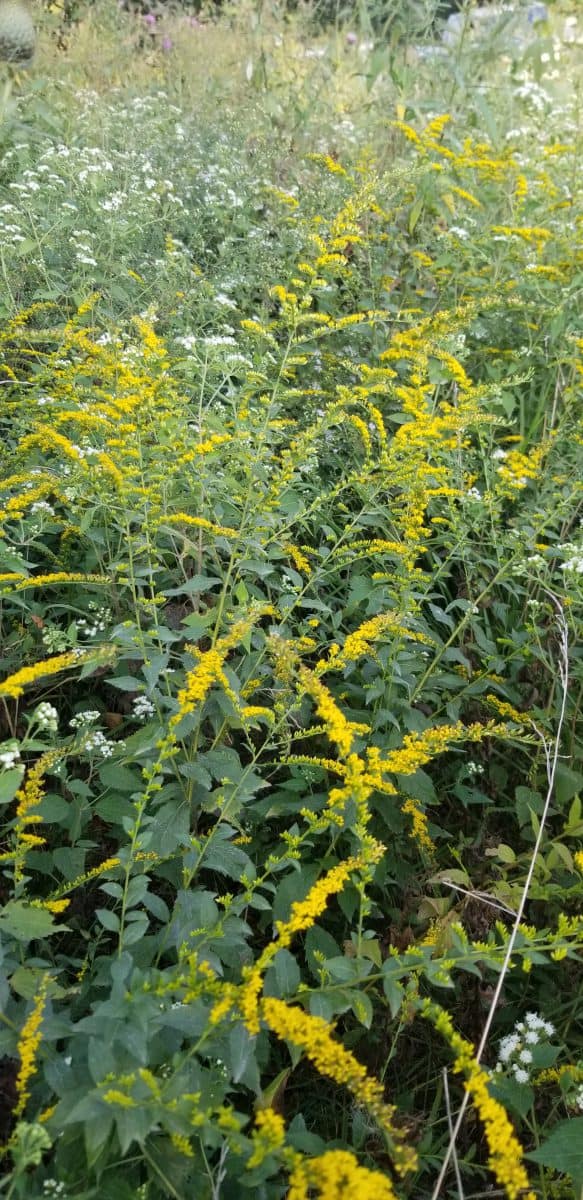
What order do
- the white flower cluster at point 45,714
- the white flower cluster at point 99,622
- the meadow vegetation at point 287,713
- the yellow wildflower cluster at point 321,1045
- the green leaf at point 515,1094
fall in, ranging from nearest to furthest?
Answer: 1. the yellow wildflower cluster at point 321,1045
2. the meadow vegetation at point 287,713
3. the white flower cluster at point 45,714
4. the green leaf at point 515,1094
5. the white flower cluster at point 99,622

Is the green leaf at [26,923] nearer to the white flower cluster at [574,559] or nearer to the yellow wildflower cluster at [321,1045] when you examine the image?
the yellow wildflower cluster at [321,1045]

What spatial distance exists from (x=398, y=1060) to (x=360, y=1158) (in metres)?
0.20

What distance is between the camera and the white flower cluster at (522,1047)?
1.45 m

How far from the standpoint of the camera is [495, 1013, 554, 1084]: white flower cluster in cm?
145

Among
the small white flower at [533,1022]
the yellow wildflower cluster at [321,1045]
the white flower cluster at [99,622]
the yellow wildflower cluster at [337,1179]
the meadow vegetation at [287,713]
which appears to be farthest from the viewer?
the white flower cluster at [99,622]

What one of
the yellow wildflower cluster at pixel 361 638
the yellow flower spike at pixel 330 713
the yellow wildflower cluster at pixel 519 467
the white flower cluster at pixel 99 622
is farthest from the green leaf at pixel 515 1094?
the yellow wildflower cluster at pixel 519 467

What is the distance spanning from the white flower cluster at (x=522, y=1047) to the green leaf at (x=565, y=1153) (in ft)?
0.43

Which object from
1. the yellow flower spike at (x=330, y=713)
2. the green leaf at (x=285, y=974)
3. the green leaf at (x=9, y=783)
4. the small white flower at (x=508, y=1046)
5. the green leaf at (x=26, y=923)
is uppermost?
the yellow flower spike at (x=330, y=713)

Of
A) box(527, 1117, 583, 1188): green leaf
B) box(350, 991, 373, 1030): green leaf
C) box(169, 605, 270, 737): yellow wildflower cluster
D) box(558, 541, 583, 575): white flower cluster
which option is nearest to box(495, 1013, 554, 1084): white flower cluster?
box(527, 1117, 583, 1188): green leaf

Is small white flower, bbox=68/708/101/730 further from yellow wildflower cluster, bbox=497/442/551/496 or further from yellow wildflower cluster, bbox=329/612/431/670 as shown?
yellow wildflower cluster, bbox=497/442/551/496

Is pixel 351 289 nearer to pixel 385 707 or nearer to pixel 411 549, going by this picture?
pixel 411 549

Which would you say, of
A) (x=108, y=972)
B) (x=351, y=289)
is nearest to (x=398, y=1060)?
(x=108, y=972)

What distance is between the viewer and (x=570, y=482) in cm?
247

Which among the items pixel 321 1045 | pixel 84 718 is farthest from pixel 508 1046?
pixel 84 718
